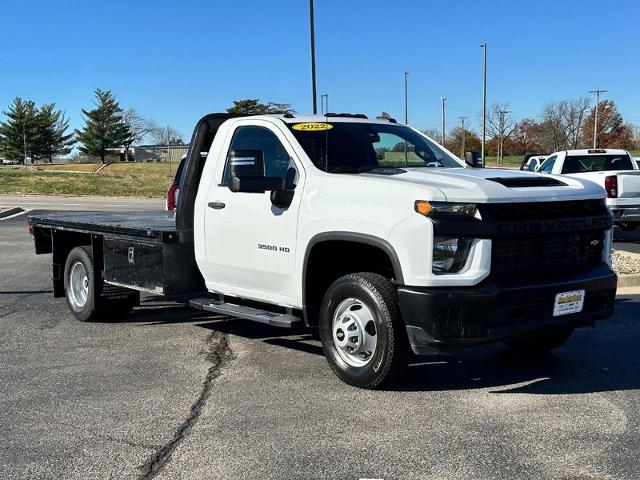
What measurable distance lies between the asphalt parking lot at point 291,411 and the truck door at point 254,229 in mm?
688

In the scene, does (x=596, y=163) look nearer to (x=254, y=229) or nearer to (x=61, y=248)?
(x=61, y=248)

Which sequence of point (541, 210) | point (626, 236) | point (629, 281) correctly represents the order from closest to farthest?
1. point (541, 210)
2. point (629, 281)
3. point (626, 236)

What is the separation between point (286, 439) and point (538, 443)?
149 cm

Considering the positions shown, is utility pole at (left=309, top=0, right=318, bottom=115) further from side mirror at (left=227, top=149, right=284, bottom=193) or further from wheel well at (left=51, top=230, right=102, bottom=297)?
side mirror at (left=227, top=149, right=284, bottom=193)

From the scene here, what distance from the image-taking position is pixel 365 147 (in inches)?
246

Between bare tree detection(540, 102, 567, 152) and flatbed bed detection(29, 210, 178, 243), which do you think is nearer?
flatbed bed detection(29, 210, 178, 243)

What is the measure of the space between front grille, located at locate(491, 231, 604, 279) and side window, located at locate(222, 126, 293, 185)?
1.91 m

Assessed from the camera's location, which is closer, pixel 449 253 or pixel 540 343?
pixel 449 253

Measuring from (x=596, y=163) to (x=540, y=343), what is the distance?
1131cm

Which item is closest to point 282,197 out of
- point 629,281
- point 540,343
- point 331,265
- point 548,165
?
point 331,265

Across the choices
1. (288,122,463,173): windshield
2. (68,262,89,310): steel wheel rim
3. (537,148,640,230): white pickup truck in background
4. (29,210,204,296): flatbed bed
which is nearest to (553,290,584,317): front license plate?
(288,122,463,173): windshield

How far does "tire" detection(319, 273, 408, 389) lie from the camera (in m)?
5.02

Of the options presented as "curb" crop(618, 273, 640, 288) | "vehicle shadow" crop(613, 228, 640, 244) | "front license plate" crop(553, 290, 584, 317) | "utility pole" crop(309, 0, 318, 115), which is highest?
"utility pole" crop(309, 0, 318, 115)

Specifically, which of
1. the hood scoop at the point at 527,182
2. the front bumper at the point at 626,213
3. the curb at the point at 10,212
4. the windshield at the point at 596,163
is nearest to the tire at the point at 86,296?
the hood scoop at the point at 527,182
